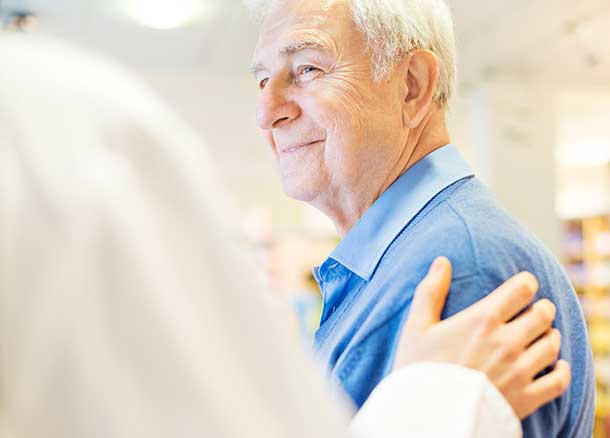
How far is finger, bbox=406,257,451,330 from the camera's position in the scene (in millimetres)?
742

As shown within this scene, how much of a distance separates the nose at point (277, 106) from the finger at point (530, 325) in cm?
61

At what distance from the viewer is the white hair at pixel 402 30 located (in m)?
1.14

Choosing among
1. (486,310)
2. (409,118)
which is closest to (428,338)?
(486,310)

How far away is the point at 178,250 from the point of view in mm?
385

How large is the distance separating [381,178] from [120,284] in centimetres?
84

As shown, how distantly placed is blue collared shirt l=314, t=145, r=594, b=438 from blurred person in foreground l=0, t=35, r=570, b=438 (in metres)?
0.43

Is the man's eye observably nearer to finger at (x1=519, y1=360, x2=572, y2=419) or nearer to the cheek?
the cheek

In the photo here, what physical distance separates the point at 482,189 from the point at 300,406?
705 millimetres

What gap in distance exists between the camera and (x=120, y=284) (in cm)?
36

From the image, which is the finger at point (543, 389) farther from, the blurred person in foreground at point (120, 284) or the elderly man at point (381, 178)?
the blurred person in foreground at point (120, 284)

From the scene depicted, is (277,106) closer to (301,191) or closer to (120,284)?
(301,191)

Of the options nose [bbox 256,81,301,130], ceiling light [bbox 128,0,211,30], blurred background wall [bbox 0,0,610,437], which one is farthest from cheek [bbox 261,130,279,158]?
ceiling light [bbox 128,0,211,30]

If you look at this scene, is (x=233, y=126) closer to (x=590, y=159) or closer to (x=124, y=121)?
(x=590, y=159)

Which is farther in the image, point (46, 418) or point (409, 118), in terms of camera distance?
point (409, 118)
